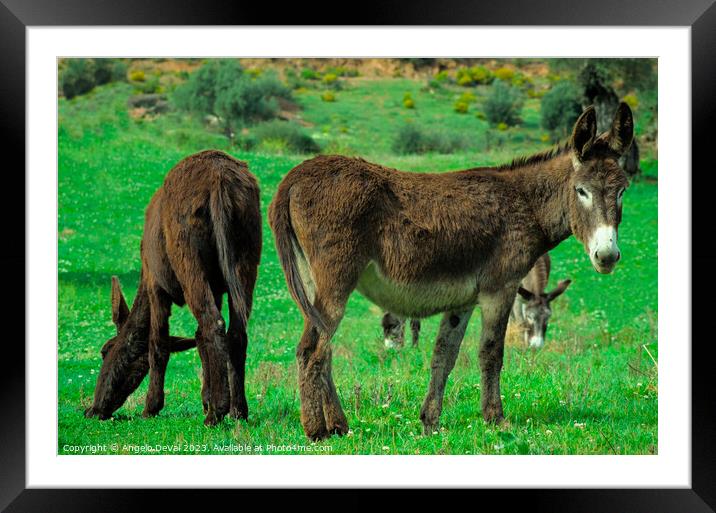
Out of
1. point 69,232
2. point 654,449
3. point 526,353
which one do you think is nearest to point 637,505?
point 654,449

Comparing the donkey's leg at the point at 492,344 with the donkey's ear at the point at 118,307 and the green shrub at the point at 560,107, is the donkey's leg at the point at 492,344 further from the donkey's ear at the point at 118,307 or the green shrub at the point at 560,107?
the green shrub at the point at 560,107

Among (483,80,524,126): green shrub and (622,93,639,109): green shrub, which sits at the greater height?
(483,80,524,126): green shrub

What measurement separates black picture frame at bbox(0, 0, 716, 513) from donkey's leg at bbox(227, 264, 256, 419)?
3.98 ft

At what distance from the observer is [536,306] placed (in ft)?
45.1

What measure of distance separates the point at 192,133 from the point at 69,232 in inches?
267

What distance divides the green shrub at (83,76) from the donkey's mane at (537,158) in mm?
16675

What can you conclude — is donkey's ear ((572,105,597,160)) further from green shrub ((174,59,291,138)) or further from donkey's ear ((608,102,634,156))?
green shrub ((174,59,291,138))

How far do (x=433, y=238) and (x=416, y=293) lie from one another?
0.52 m

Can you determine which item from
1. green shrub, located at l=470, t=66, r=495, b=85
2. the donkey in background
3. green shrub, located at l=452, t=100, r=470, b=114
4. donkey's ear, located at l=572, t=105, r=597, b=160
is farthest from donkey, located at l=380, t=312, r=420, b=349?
green shrub, located at l=470, t=66, r=495, b=85

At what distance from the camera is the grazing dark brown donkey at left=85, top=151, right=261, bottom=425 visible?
26.9ft

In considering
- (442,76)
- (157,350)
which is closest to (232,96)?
(442,76)

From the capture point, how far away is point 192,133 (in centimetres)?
2188

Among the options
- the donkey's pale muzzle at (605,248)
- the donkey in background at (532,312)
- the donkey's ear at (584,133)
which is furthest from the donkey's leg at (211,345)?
the donkey in background at (532,312)
